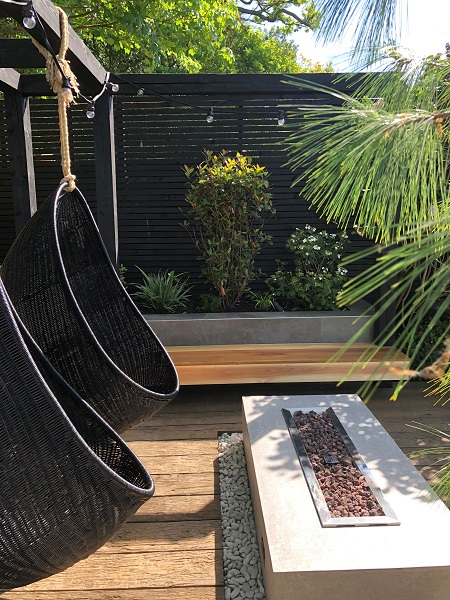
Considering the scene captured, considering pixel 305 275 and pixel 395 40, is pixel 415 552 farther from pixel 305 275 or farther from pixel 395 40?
pixel 305 275

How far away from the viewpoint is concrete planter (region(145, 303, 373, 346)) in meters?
4.14

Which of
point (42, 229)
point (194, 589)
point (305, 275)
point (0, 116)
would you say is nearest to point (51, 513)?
point (194, 589)

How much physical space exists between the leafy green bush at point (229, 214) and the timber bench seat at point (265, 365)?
71 cm

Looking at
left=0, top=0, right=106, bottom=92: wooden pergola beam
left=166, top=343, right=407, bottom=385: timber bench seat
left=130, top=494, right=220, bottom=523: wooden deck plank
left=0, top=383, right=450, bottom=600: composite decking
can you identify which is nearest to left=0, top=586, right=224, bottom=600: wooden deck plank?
left=0, top=383, right=450, bottom=600: composite decking

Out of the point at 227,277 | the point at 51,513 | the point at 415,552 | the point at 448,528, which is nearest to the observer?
the point at 51,513

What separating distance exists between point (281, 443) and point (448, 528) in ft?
2.75

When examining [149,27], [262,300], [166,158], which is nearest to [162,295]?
[262,300]

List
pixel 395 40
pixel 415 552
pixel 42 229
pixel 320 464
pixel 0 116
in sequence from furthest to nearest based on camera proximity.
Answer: pixel 0 116 < pixel 320 464 < pixel 42 229 < pixel 415 552 < pixel 395 40

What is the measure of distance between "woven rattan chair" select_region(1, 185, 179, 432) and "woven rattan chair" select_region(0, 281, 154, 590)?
761 mm

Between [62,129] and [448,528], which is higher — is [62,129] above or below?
above

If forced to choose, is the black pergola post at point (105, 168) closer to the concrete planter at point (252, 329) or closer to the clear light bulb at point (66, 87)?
the concrete planter at point (252, 329)

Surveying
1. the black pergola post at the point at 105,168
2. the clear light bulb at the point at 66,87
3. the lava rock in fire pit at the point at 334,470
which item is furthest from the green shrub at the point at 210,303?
the clear light bulb at the point at 66,87

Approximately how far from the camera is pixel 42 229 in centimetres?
224

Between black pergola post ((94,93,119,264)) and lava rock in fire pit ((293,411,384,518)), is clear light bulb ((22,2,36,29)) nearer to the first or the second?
black pergola post ((94,93,119,264))
